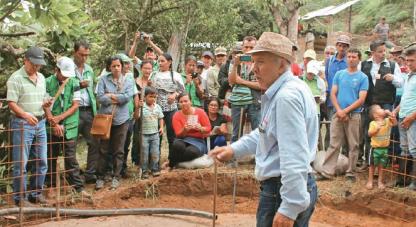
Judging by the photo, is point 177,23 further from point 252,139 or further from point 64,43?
point 252,139

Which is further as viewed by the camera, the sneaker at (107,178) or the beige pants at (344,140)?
the sneaker at (107,178)

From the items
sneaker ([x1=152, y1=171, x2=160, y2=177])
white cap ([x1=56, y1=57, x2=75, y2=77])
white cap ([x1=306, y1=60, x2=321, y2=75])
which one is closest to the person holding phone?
sneaker ([x1=152, y1=171, x2=160, y2=177])

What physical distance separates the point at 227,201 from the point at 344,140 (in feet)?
6.44

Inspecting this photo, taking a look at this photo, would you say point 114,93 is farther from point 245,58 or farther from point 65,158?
point 245,58

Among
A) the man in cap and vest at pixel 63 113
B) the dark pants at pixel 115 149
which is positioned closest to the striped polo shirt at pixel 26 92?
the man in cap and vest at pixel 63 113

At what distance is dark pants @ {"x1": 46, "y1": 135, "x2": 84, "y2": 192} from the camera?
6551 mm

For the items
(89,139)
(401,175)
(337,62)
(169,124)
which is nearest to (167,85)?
(169,124)

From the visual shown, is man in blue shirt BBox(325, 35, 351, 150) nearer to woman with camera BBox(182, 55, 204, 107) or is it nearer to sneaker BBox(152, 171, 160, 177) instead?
woman with camera BBox(182, 55, 204, 107)

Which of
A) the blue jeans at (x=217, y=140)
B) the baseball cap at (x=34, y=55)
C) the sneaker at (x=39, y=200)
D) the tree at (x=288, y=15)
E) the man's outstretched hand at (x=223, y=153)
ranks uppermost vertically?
the tree at (x=288, y=15)

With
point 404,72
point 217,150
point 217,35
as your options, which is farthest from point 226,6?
point 217,150

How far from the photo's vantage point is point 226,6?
44.6 feet

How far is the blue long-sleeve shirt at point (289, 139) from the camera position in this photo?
8.18 ft

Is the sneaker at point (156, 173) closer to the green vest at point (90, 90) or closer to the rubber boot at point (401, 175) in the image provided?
the green vest at point (90, 90)

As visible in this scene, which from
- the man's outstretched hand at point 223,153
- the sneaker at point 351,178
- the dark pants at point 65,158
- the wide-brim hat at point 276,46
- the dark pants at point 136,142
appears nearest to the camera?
the wide-brim hat at point 276,46
